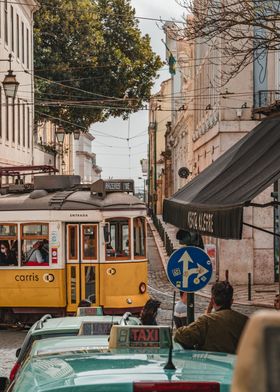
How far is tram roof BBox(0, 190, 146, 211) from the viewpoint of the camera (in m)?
22.8

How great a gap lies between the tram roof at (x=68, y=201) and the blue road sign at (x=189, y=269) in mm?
8251

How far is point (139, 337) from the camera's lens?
5203 mm

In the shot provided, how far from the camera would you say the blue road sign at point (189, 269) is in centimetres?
1460

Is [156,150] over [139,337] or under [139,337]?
over

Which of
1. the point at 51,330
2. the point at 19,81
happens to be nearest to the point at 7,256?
the point at 51,330

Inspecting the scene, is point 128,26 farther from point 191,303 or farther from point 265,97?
point 191,303

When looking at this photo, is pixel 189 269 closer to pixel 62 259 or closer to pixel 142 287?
pixel 62 259

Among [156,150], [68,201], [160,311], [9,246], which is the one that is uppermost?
[156,150]

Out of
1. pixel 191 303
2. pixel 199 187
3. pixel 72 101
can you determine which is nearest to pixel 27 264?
pixel 191 303

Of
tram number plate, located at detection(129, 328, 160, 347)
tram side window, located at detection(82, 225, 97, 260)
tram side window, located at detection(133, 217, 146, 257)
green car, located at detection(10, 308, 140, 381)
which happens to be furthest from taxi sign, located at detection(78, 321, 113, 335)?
tram side window, located at detection(133, 217, 146, 257)

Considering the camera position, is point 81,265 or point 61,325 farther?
point 81,265

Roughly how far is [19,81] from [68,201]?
84.7 ft

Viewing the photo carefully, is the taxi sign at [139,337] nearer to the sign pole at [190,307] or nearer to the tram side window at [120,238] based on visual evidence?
the sign pole at [190,307]

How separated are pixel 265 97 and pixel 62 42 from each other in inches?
964
